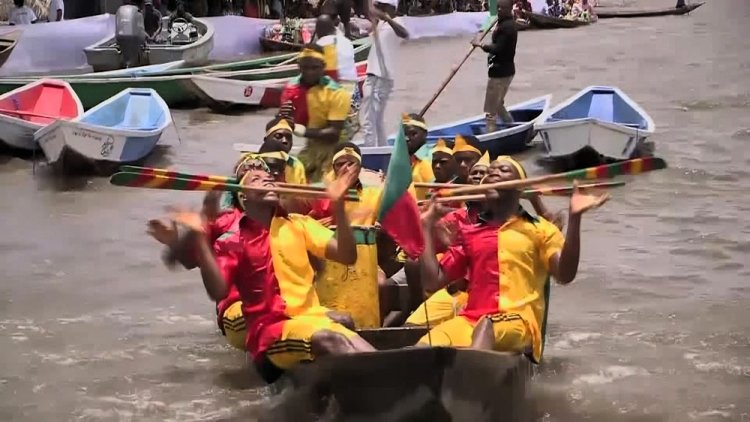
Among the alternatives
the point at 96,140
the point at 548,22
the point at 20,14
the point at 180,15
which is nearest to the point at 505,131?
the point at 96,140

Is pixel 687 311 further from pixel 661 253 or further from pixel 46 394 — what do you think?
pixel 46 394

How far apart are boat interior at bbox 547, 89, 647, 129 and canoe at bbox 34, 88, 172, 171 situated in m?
4.97

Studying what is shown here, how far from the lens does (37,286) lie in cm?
930

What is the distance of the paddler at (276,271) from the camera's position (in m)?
5.43

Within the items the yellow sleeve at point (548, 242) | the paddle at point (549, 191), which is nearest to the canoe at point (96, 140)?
the paddle at point (549, 191)

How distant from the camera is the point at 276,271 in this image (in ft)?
18.5

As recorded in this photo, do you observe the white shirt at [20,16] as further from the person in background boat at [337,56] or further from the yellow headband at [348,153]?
the yellow headband at [348,153]

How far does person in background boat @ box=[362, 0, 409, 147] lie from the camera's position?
450 inches

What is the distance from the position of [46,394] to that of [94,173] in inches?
267

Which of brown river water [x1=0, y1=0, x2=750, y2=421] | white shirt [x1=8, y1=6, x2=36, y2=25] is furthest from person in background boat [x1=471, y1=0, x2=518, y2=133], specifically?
white shirt [x1=8, y1=6, x2=36, y2=25]

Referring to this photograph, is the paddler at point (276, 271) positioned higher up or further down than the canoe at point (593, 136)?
higher up

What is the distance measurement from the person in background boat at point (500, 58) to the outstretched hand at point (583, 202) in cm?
781

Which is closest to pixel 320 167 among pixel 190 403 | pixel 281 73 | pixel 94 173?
pixel 190 403

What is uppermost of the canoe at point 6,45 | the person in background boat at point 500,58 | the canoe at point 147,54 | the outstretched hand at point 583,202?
the outstretched hand at point 583,202
